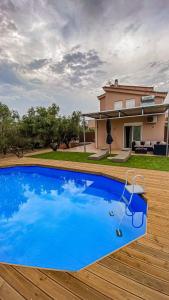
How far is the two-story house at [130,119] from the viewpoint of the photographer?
1235 cm

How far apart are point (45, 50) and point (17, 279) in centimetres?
1155

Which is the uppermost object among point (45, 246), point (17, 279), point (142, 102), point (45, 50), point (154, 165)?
point (45, 50)

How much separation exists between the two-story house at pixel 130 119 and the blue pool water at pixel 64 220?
700cm

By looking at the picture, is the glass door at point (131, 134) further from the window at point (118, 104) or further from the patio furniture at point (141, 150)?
the patio furniture at point (141, 150)

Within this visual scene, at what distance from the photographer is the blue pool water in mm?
3102

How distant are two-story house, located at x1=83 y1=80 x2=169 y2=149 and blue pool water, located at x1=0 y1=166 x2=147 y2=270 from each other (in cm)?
700

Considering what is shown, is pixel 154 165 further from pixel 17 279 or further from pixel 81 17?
pixel 81 17

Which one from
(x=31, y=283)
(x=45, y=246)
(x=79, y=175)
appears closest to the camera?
(x=31, y=283)

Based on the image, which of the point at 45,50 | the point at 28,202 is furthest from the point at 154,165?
the point at 45,50

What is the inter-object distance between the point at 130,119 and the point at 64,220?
1069cm

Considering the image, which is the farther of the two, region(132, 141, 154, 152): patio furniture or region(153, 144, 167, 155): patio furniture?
region(132, 141, 154, 152): patio furniture

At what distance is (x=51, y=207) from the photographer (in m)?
5.21

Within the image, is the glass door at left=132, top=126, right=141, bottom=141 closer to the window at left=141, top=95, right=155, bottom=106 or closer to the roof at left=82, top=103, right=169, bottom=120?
the roof at left=82, top=103, right=169, bottom=120

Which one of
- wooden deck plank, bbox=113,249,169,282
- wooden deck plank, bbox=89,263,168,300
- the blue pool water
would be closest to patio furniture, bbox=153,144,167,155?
the blue pool water
